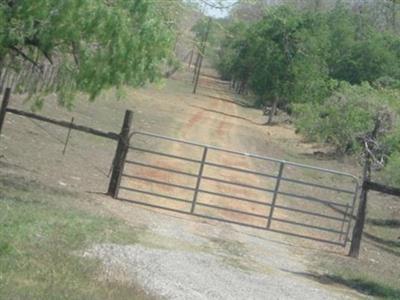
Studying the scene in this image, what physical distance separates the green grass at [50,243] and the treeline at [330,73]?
59.5 feet

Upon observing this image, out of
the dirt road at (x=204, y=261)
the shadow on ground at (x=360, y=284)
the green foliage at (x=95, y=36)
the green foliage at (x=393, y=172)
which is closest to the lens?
the dirt road at (x=204, y=261)

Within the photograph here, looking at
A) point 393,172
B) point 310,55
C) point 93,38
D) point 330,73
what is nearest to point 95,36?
point 93,38

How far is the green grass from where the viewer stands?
356 inches

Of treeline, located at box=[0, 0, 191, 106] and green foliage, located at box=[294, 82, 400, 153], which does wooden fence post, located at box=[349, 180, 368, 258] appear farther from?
green foliage, located at box=[294, 82, 400, 153]

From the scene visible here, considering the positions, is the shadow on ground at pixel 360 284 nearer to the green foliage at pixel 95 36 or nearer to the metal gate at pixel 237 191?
the metal gate at pixel 237 191

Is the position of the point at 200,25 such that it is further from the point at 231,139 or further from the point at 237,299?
the point at 231,139

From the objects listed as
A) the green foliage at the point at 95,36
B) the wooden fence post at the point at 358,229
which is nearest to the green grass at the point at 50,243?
the green foliage at the point at 95,36

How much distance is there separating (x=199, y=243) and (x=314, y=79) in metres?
53.9

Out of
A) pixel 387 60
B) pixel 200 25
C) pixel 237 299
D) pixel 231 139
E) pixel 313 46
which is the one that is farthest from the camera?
pixel 387 60

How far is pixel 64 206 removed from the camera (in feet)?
50.9

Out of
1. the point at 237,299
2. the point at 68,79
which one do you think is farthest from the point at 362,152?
the point at 237,299

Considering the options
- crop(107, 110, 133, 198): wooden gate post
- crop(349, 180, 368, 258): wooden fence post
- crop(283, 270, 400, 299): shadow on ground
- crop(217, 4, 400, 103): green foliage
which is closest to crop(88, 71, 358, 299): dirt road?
crop(283, 270, 400, 299): shadow on ground

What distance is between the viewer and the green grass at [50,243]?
9.05 m

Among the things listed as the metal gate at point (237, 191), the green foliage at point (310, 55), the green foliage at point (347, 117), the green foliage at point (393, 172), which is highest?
the green foliage at point (310, 55)
